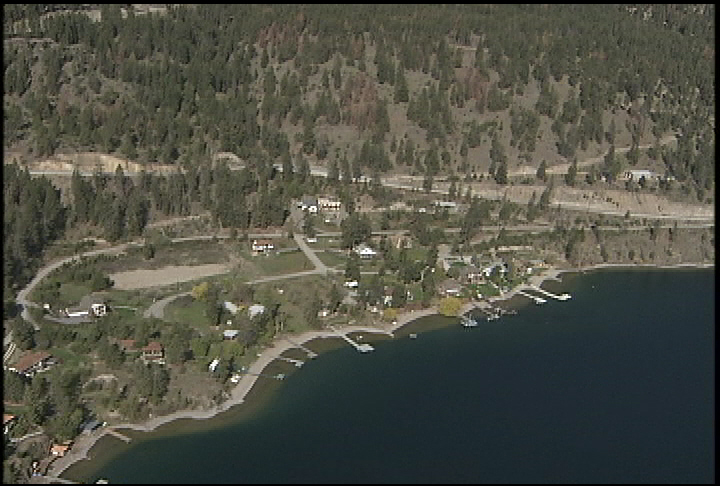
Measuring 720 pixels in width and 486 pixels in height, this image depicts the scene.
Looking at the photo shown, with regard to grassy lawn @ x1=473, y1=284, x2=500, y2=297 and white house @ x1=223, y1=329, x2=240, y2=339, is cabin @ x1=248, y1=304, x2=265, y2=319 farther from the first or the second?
grassy lawn @ x1=473, y1=284, x2=500, y2=297

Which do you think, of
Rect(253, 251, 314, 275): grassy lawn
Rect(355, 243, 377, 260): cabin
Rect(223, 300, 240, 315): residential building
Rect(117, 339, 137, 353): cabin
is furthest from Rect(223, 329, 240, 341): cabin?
Rect(355, 243, 377, 260): cabin

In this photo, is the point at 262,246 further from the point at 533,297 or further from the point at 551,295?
the point at 551,295

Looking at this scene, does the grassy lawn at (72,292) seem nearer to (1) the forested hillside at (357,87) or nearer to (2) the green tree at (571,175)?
(1) the forested hillside at (357,87)

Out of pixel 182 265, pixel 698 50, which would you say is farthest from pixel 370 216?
pixel 698 50

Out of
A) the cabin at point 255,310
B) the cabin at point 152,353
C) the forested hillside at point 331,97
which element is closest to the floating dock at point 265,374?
the cabin at point 152,353

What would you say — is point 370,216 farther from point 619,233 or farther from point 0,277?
point 0,277
